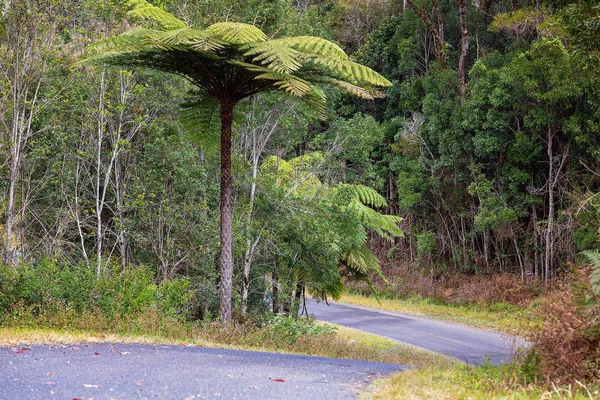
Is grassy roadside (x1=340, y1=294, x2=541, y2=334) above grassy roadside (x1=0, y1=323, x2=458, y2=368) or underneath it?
underneath

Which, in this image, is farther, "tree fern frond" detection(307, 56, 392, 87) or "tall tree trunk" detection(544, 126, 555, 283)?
"tall tree trunk" detection(544, 126, 555, 283)

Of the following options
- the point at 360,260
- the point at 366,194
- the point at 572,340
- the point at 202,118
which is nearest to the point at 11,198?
the point at 202,118

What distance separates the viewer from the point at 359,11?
A: 31734 mm

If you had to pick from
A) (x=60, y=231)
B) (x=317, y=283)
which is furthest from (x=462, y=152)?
(x=60, y=231)

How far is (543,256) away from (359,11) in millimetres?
14850

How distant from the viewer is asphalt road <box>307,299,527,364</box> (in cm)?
1446

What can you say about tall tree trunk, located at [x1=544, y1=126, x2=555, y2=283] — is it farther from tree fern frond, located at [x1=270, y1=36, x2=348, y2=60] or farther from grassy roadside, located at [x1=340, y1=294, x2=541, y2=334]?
tree fern frond, located at [x1=270, y1=36, x2=348, y2=60]

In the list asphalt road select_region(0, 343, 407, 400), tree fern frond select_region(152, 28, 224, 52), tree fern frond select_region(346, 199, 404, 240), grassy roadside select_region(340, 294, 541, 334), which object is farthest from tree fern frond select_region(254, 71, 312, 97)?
grassy roadside select_region(340, 294, 541, 334)

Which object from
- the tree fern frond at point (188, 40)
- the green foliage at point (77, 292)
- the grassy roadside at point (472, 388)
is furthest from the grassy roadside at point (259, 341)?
the tree fern frond at point (188, 40)

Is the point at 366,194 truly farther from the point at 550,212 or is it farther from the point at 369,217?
the point at 550,212

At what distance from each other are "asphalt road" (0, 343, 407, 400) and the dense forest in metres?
3.81

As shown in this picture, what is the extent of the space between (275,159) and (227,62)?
18.6ft

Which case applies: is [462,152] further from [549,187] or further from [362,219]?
[362,219]

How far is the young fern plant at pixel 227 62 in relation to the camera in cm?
920
